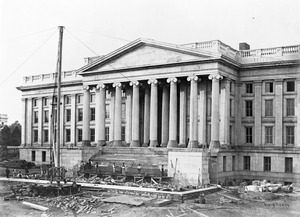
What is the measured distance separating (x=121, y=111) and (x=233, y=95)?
14954 millimetres

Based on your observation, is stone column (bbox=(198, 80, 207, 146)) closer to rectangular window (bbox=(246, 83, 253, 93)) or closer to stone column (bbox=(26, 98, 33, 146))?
rectangular window (bbox=(246, 83, 253, 93))

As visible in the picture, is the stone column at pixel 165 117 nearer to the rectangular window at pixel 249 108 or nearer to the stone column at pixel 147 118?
the stone column at pixel 147 118

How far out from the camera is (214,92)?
155 ft

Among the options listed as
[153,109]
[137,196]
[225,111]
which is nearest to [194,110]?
[225,111]

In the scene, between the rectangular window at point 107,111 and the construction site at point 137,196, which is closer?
the construction site at point 137,196

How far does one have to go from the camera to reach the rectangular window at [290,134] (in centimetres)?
4791

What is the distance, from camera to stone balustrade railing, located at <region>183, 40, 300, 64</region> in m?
48.2

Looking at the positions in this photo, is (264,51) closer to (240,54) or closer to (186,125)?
(240,54)

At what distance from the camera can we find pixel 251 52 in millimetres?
50969

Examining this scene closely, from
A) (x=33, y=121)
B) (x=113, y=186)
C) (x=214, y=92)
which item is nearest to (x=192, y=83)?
(x=214, y=92)

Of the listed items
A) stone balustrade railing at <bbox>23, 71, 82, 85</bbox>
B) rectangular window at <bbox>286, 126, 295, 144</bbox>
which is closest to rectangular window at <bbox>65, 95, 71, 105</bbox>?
stone balustrade railing at <bbox>23, 71, 82, 85</bbox>

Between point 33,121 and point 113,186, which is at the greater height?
point 33,121

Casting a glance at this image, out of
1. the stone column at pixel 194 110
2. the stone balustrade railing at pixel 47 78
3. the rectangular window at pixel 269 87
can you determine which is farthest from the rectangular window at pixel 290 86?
the stone balustrade railing at pixel 47 78

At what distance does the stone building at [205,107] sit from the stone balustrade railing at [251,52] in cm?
11
